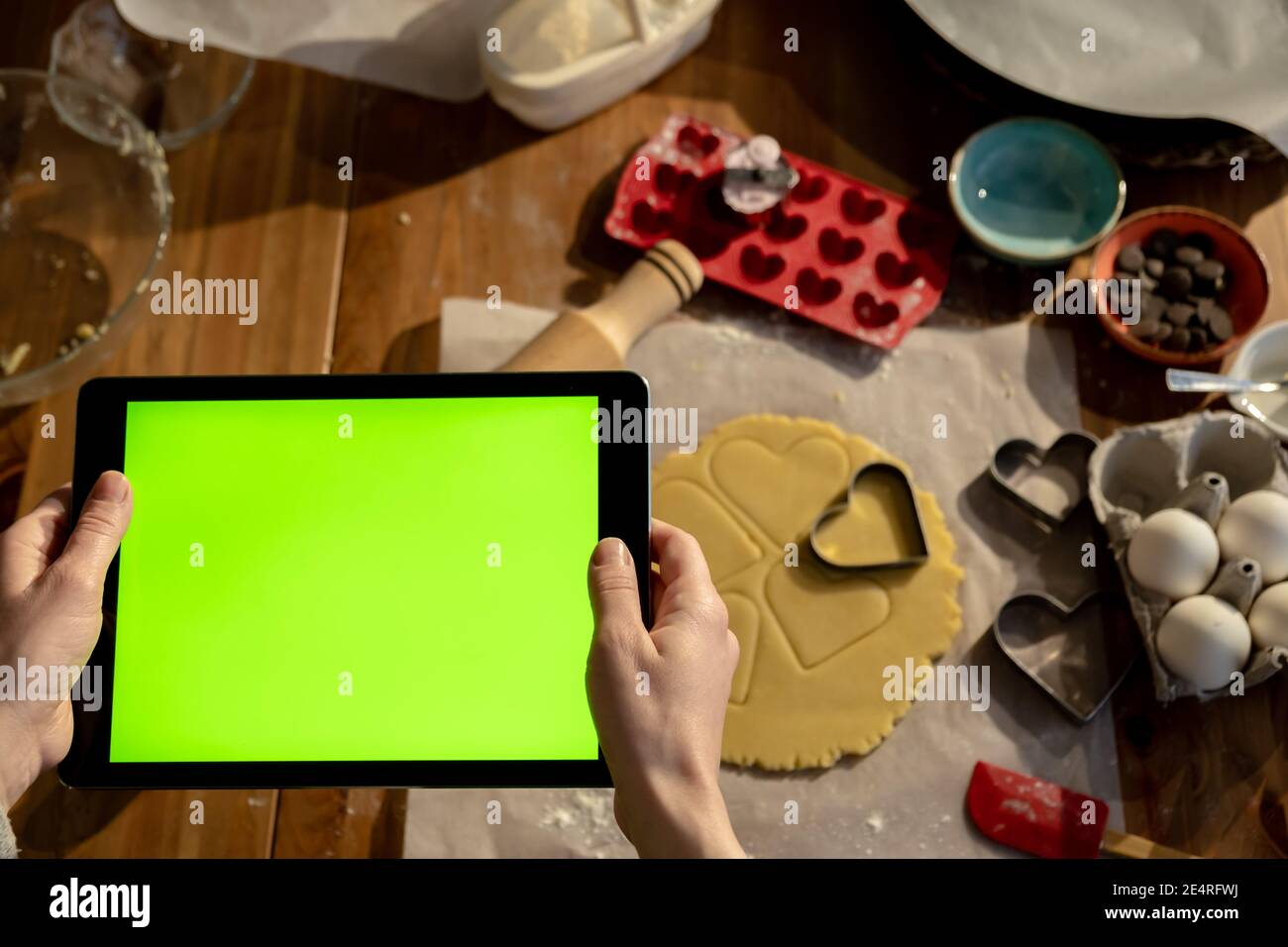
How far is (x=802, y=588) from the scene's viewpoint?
0.88 metres

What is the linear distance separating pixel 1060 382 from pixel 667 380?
35 cm

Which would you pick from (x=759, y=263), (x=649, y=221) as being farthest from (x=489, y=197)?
(x=759, y=263)

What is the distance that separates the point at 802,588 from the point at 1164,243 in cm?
46

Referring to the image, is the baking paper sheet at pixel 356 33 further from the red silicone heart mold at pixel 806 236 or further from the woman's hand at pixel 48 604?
the woman's hand at pixel 48 604

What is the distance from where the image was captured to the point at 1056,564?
0.90 m

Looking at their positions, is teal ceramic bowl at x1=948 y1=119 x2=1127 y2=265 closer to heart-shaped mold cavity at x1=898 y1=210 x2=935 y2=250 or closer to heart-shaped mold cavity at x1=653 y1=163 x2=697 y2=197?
heart-shaped mold cavity at x1=898 y1=210 x2=935 y2=250

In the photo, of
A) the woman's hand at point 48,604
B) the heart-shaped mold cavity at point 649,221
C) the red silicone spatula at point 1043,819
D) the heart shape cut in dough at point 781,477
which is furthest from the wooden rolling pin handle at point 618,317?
the red silicone spatula at point 1043,819

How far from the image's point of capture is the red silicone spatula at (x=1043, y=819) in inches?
31.6

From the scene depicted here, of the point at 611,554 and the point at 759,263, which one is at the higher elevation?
the point at 759,263

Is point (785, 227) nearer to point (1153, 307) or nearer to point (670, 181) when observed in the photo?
point (670, 181)

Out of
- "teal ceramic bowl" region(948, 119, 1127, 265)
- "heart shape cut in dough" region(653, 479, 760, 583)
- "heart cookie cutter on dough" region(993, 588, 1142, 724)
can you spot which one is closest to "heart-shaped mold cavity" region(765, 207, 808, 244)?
"teal ceramic bowl" region(948, 119, 1127, 265)

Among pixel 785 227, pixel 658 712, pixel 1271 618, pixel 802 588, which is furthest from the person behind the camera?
pixel 785 227

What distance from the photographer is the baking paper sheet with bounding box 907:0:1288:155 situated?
0.89m

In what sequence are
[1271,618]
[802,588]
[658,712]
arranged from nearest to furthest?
1. [658,712]
2. [1271,618]
3. [802,588]
